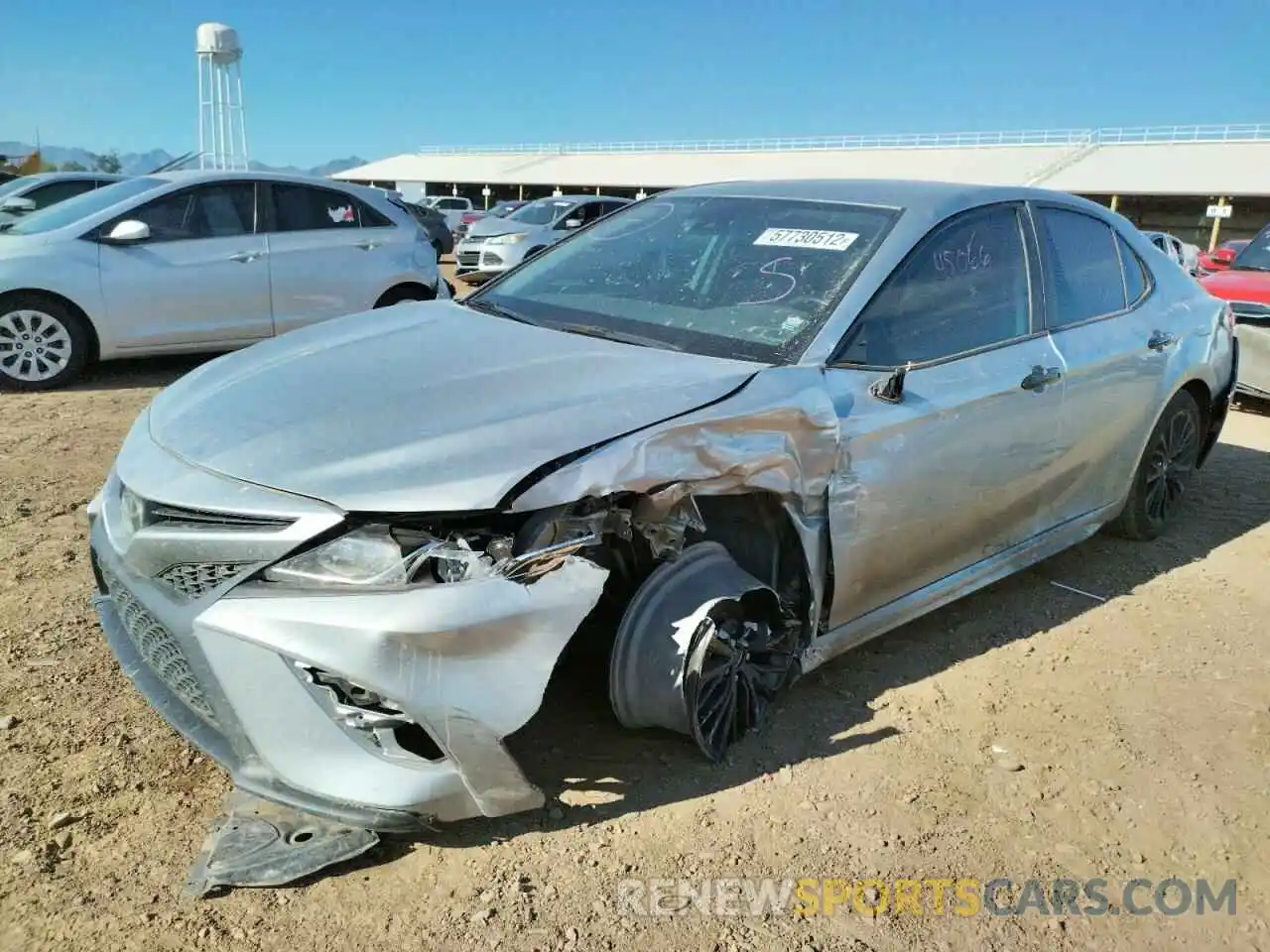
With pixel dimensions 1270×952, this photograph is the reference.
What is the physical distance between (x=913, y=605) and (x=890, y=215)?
1303 millimetres

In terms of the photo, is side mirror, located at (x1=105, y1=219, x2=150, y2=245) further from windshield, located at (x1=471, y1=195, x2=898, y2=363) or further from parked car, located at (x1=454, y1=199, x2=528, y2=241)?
parked car, located at (x1=454, y1=199, x2=528, y2=241)

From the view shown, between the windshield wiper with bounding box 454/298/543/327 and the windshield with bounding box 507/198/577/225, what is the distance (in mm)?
13394

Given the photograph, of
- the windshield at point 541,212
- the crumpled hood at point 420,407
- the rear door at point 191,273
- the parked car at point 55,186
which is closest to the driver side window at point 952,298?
the crumpled hood at point 420,407

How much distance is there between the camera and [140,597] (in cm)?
231

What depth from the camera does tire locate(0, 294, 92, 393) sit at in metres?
6.65

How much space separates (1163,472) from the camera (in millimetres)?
4637

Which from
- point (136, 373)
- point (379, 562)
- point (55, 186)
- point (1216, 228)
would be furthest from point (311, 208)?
point (1216, 228)

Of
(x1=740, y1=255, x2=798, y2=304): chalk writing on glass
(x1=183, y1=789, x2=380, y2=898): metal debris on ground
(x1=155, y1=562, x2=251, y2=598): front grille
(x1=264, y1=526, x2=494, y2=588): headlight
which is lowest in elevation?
(x1=183, y1=789, x2=380, y2=898): metal debris on ground

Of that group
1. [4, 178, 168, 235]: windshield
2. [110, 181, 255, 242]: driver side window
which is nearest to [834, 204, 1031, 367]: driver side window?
[110, 181, 255, 242]: driver side window

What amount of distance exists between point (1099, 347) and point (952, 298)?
35.5 inches

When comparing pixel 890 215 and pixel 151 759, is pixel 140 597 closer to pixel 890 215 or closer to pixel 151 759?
pixel 151 759

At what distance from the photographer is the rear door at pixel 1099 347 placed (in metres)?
3.74

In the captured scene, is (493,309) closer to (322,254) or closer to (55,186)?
(322,254)

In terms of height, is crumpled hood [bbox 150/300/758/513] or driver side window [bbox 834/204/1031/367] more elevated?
driver side window [bbox 834/204/1031/367]
